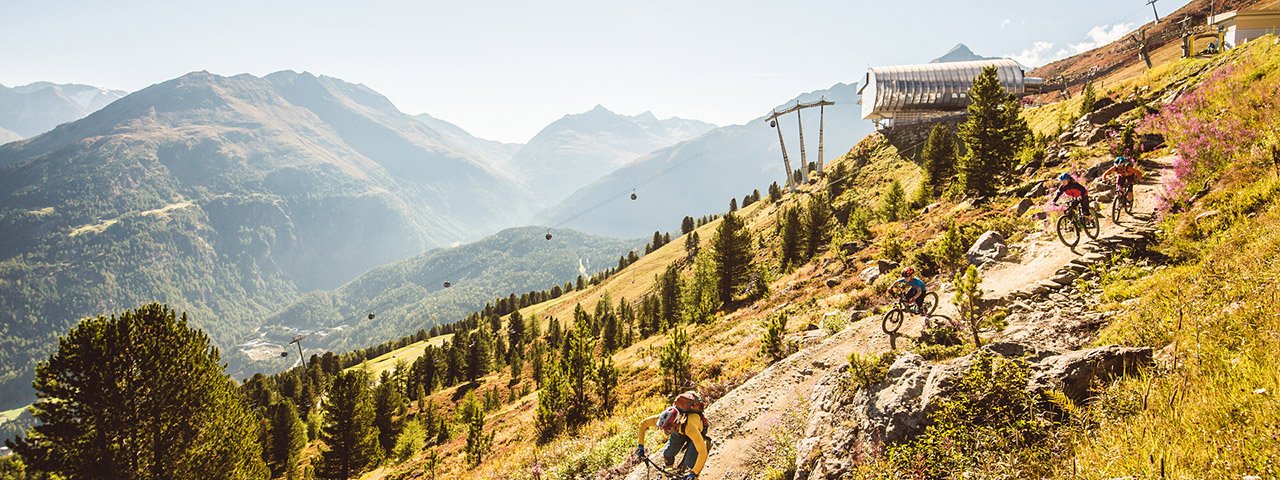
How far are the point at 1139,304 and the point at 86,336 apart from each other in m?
30.6

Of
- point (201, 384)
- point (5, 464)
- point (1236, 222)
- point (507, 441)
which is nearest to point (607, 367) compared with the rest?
point (507, 441)

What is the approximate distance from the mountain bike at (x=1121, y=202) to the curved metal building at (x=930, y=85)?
190 feet

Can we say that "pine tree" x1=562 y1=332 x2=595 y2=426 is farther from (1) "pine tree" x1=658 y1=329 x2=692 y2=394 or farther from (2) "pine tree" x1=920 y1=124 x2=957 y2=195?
(2) "pine tree" x1=920 y1=124 x2=957 y2=195

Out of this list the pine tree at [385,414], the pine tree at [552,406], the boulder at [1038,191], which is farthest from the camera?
the pine tree at [385,414]

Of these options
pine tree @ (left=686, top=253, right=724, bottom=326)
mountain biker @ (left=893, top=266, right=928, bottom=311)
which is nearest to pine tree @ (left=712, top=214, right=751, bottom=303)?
pine tree @ (left=686, top=253, right=724, bottom=326)

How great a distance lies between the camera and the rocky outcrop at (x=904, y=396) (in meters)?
7.72

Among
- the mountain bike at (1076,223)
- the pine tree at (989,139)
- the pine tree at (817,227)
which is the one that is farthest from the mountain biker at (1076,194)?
the pine tree at (817,227)

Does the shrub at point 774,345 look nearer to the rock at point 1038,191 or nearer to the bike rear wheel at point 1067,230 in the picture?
the bike rear wheel at point 1067,230

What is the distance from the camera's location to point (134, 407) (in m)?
17.5

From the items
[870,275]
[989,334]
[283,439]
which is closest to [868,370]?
[989,334]

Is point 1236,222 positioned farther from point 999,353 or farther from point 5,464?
point 5,464

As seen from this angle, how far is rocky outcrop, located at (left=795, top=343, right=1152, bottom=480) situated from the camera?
7.72 metres

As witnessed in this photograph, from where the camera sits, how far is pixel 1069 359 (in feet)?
26.2

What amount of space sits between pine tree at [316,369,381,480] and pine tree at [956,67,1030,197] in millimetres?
43891
